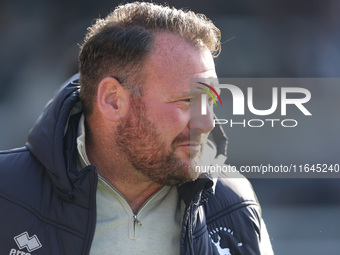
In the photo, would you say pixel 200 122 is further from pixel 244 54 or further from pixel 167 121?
pixel 244 54

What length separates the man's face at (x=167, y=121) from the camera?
1.84 m

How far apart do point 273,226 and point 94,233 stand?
8.84 feet

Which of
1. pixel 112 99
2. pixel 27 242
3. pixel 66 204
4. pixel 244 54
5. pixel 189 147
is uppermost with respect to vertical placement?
pixel 244 54

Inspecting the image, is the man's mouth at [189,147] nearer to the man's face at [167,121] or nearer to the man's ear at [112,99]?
the man's face at [167,121]

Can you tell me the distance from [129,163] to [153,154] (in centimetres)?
10

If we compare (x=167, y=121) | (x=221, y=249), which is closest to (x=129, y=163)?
(x=167, y=121)

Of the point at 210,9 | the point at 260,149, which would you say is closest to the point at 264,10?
the point at 210,9

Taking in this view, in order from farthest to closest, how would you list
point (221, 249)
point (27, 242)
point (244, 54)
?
point (244, 54), point (221, 249), point (27, 242)

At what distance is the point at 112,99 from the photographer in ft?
6.31

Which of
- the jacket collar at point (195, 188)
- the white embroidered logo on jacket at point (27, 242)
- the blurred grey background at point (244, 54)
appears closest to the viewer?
the white embroidered logo on jacket at point (27, 242)

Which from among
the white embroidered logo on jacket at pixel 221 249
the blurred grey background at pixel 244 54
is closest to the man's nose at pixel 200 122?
the white embroidered logo on jacket at pixel 221 249

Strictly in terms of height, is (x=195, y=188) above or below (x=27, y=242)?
above

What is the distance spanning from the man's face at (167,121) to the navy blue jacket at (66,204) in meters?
0.11

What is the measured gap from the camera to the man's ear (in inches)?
74.8
